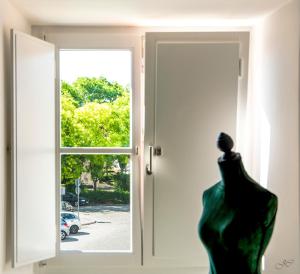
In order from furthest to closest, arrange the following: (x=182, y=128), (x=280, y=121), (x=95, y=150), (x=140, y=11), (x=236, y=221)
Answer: (x=95, y=150) → (x=182, y=128) → (x=140, y=11) → (x=280, y=121) → (x=236, y=221)

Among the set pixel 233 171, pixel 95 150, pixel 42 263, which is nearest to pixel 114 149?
pixel 95 150

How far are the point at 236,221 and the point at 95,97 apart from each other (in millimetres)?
1534

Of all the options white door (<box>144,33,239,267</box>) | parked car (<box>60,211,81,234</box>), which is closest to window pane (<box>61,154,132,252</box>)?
parked car (<box>60,211,81,234</box>)

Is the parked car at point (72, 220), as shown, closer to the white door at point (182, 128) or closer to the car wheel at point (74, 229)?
the car wheel at point (74, 229)

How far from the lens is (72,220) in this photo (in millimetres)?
2812

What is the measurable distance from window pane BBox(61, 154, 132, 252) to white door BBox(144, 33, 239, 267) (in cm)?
23

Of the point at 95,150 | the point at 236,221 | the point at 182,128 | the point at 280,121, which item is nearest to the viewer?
the point at 236,221

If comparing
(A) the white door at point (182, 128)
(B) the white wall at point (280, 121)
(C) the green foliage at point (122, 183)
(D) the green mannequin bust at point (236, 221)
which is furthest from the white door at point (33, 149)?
(B) the white wall at point (280, 121)

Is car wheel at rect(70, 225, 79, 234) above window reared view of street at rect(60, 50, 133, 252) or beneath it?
beneath

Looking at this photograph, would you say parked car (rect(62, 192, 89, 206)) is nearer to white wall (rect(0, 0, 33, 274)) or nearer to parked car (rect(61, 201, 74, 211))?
parked car (rect(61, 201, 74, 211))

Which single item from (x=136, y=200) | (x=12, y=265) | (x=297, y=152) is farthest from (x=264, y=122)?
(x=12, y=265)

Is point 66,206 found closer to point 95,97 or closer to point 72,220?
point 72,220

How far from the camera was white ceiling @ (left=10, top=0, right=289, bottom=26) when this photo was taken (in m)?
2.13

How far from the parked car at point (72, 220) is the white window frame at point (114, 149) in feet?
0.22
